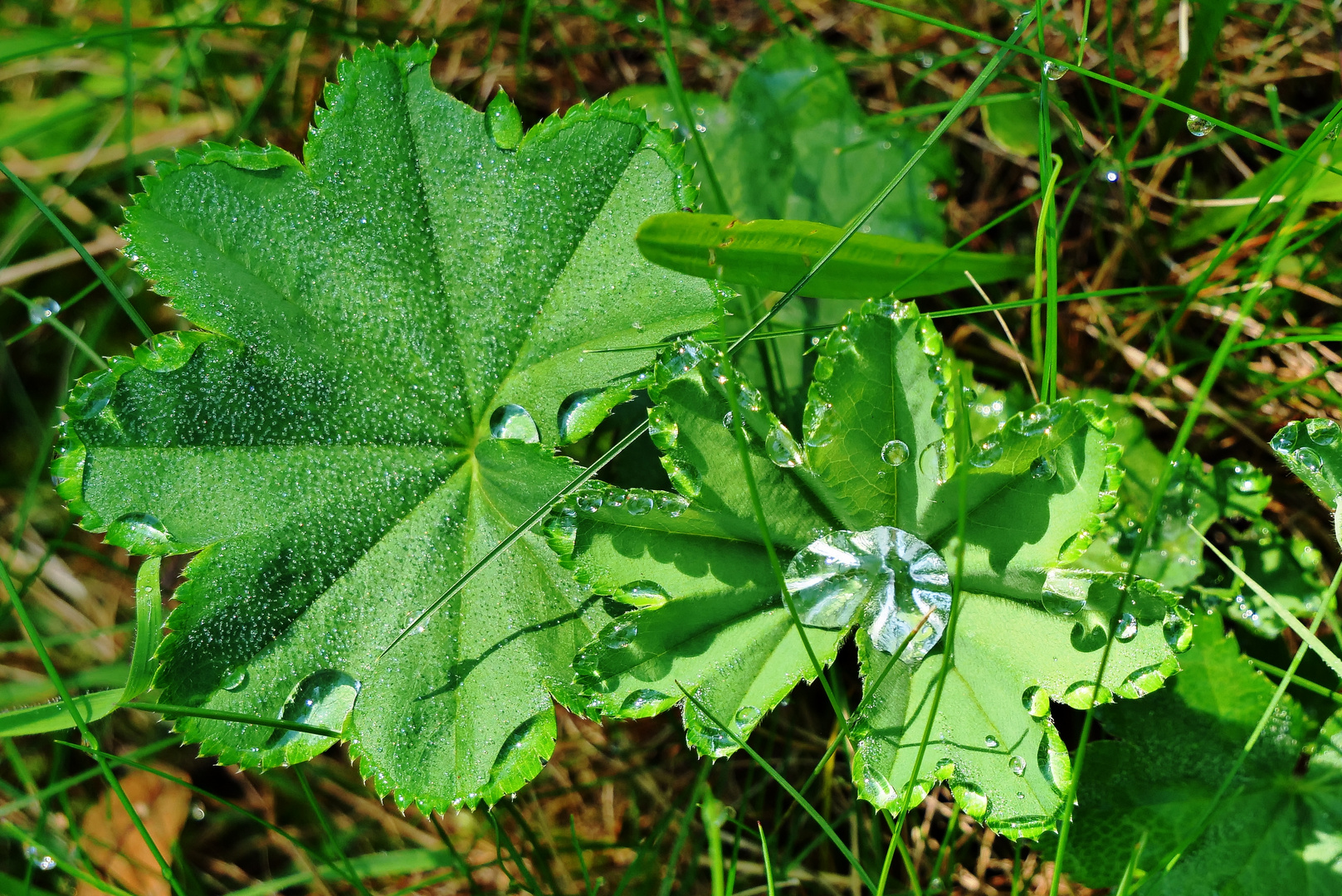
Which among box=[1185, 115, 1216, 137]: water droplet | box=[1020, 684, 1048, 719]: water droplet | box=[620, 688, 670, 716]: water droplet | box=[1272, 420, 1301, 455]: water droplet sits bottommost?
box=[620, 688, 670, 716]: water droplet

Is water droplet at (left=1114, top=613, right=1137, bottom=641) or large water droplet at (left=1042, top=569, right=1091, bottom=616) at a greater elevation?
large water droplet at (left=1042, top=569, right=1091, bottom=616)

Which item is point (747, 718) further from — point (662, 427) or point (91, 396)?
point (91, 396)

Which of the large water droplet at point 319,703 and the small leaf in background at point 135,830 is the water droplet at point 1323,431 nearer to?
the large water droplet at point 319,703

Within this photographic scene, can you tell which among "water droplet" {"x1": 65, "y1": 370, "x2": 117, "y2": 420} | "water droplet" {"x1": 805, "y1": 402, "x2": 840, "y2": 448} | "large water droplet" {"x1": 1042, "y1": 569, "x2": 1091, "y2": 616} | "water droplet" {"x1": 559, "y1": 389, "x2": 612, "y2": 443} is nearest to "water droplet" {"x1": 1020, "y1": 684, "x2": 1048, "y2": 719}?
"large water droplet" {"x1": 1042, "y1": 569, "x2": 1091, "y2": 616}

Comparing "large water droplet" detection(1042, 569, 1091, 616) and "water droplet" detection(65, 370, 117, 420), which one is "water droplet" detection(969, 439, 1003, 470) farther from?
"water droplet" detection(65, 370, 117, 420)

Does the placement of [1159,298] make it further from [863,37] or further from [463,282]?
[463,282]

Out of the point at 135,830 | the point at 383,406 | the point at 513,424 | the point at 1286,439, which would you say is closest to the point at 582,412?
the point at 513,424
